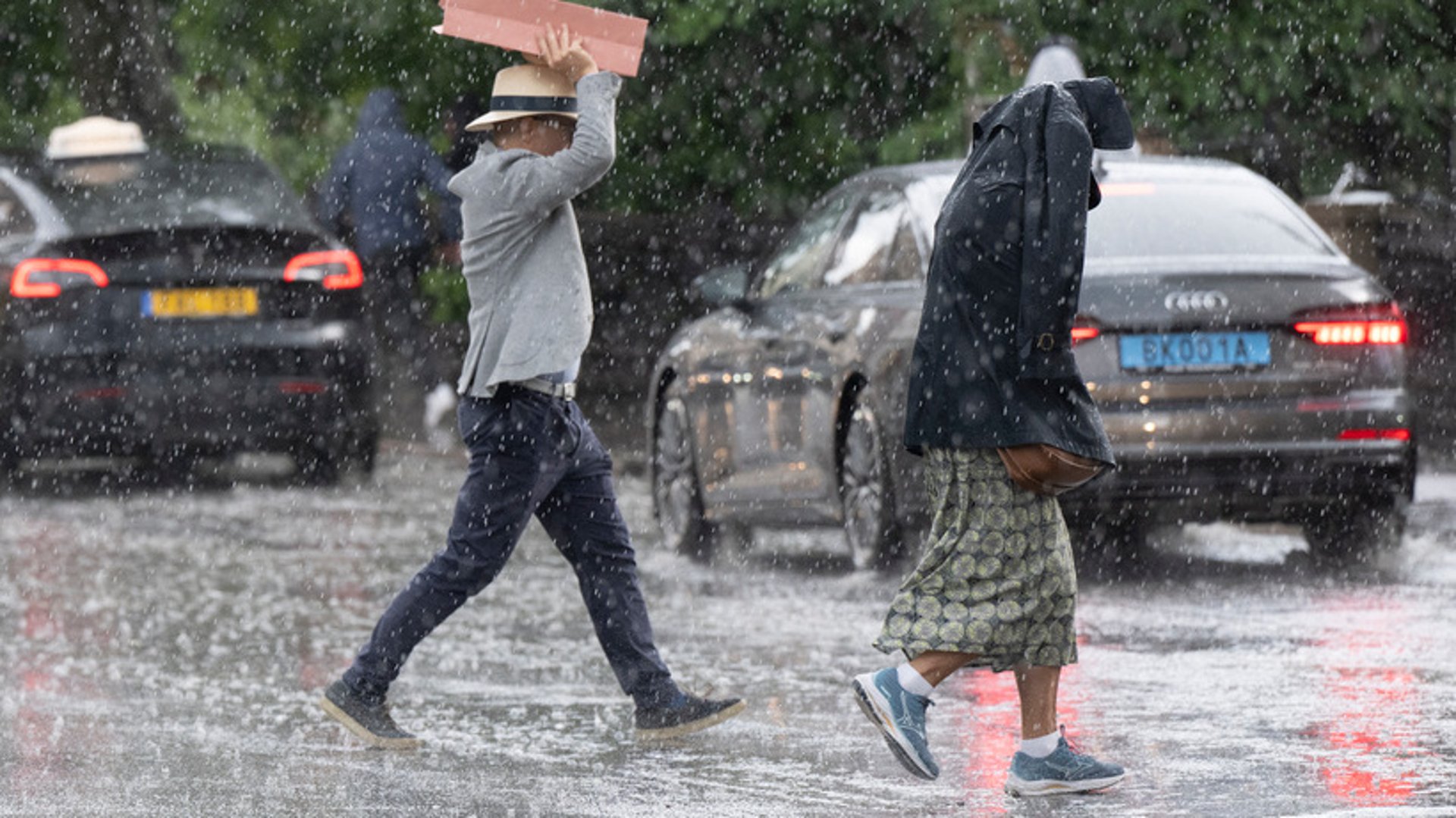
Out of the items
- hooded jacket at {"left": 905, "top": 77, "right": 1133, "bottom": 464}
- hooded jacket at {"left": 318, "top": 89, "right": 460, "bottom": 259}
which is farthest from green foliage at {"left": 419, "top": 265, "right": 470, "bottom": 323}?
hooded jacket at {"left": 905, "top": 77, "right": 1133, "bottom": 464}

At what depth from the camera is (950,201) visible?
259 inches

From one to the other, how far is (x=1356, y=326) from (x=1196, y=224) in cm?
71

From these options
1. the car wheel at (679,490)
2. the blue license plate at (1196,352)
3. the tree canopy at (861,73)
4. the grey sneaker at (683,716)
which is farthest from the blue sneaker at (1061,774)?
the tree canopy at (861,73)

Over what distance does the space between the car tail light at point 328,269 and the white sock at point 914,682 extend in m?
8.64

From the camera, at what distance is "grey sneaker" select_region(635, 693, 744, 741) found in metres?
7.37

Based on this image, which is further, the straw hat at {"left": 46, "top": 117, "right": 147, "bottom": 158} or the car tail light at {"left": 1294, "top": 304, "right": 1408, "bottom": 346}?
the straw hat at {"left": 46, "top": 117, "right": 147, "bottom": 158}

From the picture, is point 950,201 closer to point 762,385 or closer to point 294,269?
point 762,385

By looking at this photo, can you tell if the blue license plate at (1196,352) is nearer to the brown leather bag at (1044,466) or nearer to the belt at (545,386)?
the belt at (545,386)

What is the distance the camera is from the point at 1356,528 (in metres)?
11.1

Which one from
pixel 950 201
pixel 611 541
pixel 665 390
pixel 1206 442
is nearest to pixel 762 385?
pixel 665 390

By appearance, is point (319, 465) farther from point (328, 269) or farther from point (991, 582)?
point (991, 582)

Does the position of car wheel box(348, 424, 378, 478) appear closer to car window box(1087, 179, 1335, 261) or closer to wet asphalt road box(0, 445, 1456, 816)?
wet asphalt road box(0, 445, 1456, 816)

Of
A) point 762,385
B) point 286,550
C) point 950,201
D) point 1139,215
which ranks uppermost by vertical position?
point 950,201

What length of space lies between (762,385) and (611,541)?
13.0 feet
